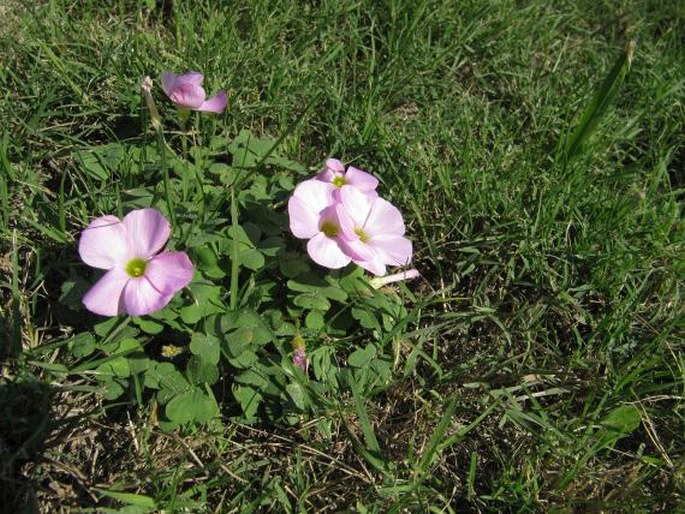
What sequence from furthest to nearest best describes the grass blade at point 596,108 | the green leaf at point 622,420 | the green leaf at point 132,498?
1. the grass blade at point 596,108
2. the green leaf at point 622,420
3. the green leaf at point 132,498

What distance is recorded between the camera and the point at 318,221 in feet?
5.77

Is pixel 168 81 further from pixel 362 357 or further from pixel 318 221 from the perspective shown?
pixel 362 357

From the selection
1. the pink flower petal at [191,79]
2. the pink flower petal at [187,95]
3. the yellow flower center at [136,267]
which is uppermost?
the pink flower petal at [191,79]

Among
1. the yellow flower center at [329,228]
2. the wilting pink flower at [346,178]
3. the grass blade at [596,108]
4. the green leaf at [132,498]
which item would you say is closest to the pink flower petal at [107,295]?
the green leaf at [132,498]

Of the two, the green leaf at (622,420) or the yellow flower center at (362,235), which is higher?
the yellow flower center at (362,235)

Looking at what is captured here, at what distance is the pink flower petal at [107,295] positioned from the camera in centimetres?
149

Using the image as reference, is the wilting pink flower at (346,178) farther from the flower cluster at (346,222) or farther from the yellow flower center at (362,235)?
the yellow flower center at (362,235)

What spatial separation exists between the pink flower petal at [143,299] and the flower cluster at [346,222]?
365mm

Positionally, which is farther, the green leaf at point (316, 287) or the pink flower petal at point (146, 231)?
the green leaf at point (316, 287)

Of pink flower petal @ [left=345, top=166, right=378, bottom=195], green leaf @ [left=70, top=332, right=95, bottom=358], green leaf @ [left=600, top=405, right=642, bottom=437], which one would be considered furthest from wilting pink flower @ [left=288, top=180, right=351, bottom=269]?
green leaf @ [left=600, top=405, right=642, bottom=437]

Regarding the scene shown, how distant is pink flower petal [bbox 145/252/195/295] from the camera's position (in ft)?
4.95

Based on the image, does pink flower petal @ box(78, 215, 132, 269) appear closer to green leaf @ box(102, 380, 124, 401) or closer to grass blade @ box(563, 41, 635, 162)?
green leaf @ box(102, 380, 124, 401)

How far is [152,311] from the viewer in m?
1.49

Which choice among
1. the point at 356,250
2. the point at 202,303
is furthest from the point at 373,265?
the point at 202,303
